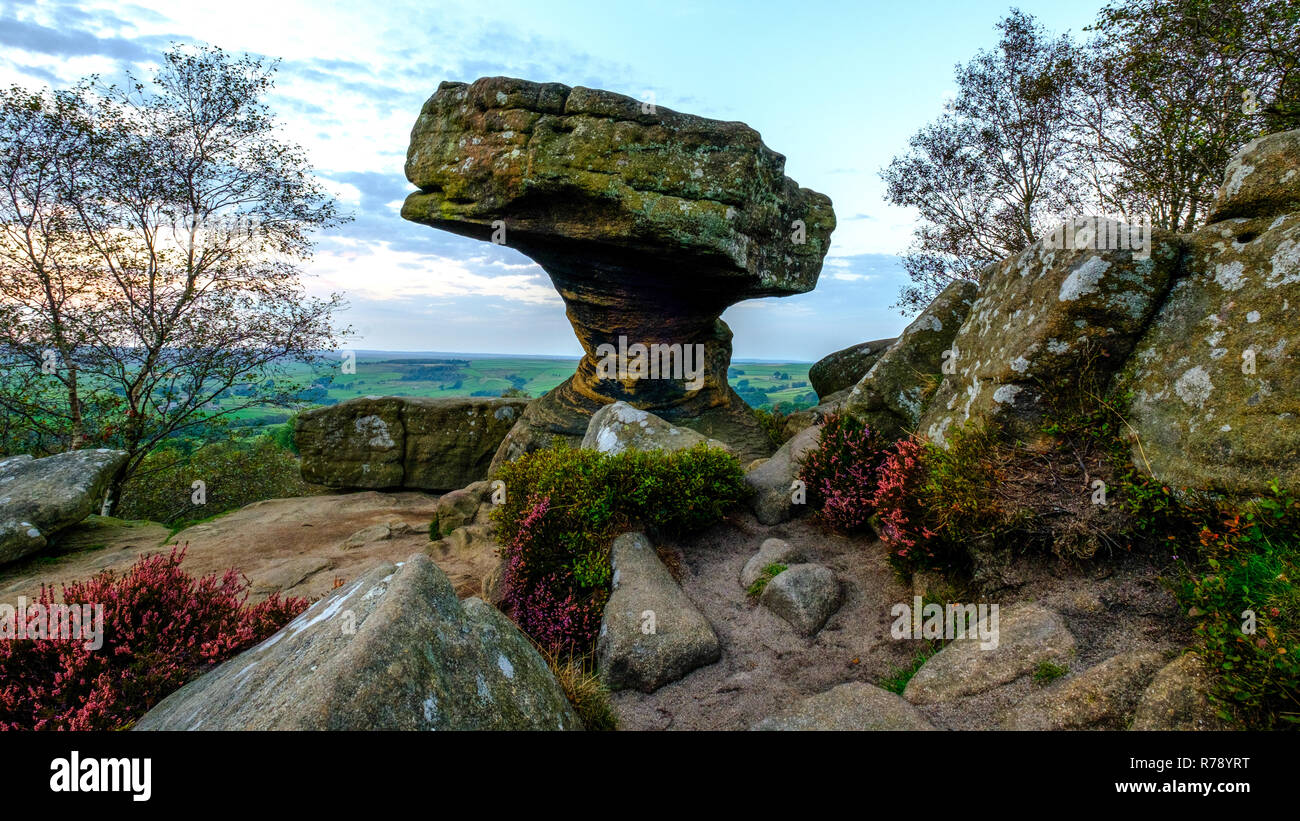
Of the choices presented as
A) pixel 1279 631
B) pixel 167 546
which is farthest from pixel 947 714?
pixel 167 546

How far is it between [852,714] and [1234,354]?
4390mm

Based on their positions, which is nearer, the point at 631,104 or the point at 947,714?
the point at 947,714

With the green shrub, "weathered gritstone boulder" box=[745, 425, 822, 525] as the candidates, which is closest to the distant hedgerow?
the green shrub

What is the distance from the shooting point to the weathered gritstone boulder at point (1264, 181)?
4.69m

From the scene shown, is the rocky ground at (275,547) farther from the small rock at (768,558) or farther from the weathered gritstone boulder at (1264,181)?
the weathered gritstone boulder at (1264,181)

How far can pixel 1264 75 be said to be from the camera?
11672 mm

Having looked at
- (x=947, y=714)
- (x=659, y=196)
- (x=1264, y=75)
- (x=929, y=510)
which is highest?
(x=1264, y=75)

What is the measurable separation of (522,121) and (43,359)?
1499 centimetres

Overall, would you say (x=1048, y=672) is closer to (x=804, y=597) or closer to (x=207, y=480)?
(x=804, y=597)

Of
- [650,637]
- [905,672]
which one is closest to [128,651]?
[650,637]

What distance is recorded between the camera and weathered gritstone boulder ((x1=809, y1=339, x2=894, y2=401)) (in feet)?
52.0
